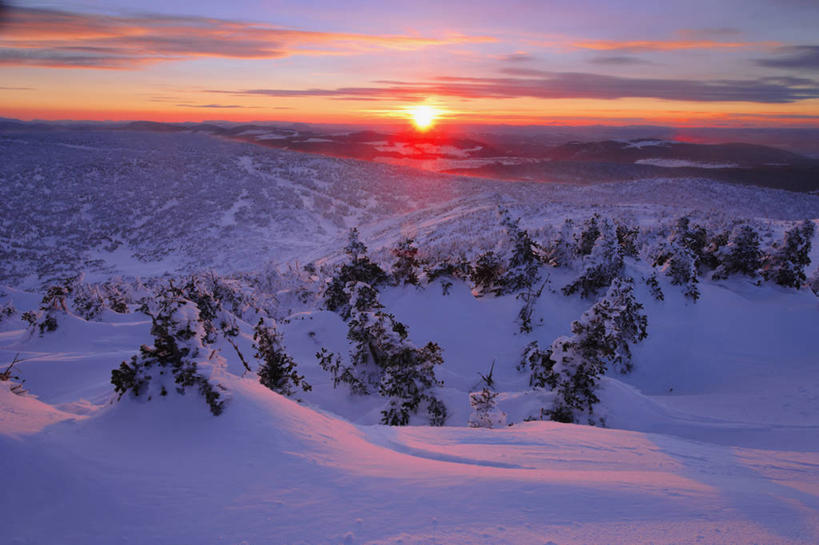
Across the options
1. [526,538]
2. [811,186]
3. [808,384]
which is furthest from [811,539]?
[811,186]

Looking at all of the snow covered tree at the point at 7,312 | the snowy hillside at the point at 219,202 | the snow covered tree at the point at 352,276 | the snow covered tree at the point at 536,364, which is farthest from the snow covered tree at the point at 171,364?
the snowy hillside at the point at 219,202

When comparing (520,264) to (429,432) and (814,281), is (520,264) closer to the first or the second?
(429,432)

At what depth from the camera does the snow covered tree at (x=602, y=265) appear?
1725 cm

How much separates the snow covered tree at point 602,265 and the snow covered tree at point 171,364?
50.2ft

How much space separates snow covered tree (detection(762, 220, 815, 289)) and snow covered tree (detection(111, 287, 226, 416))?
2228 centimetres

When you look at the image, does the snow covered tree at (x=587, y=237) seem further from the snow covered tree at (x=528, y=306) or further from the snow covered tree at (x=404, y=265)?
the snow covered tree at (x=404, y=265)

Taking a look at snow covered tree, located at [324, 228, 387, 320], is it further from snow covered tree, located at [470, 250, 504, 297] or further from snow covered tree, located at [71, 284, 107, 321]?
snow covered tree, located at [71, 284, 107, 321]

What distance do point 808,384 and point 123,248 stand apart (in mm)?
56675

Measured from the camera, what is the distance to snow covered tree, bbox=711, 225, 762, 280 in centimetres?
1912

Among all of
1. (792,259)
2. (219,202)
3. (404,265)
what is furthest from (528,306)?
(219,202)

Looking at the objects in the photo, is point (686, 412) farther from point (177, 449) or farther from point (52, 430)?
point (52, 430)

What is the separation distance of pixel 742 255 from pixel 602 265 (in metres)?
7.52

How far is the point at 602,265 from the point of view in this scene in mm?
17344

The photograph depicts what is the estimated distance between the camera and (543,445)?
6.82 meters
